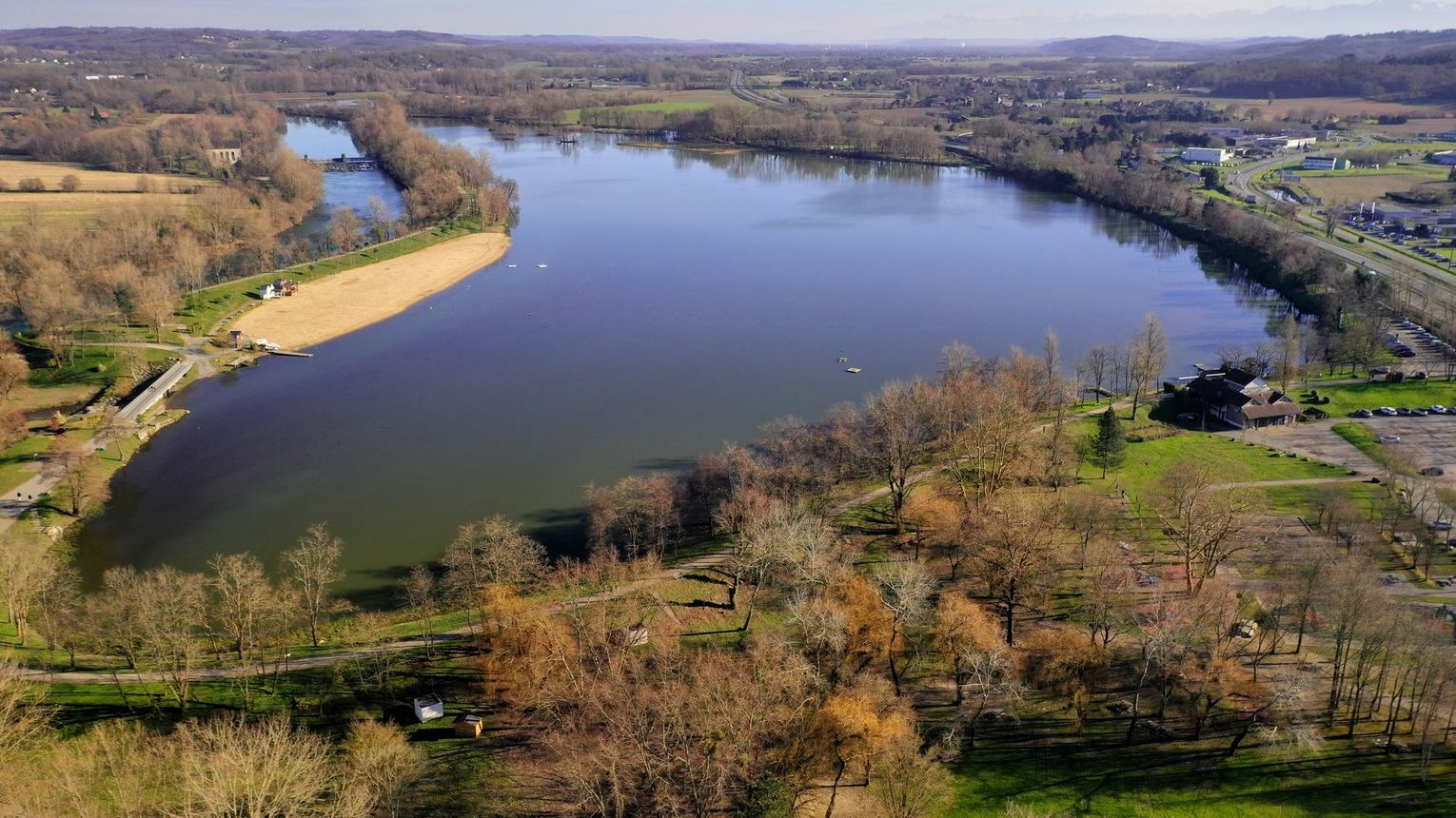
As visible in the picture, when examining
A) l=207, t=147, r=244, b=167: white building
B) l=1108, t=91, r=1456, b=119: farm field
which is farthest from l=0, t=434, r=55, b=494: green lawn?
l=1108, t=91, r=1456, b=119: farm field

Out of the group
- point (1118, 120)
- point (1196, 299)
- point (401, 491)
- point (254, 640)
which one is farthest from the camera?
point (1118, 120)

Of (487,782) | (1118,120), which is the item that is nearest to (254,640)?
(487,782)

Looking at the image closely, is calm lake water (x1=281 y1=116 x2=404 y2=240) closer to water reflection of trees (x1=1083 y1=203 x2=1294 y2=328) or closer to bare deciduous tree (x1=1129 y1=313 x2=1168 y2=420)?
bare deciduous tree (x1=1129 y1=313 x2=1168 y2=420)

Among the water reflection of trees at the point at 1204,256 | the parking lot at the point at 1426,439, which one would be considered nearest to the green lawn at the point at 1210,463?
the parking lot at the point at 1426,439

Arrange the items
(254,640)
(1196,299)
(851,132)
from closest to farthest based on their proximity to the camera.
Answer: (254,640), (1196,299), (851,132)

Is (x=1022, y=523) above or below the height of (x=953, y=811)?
Answer: above

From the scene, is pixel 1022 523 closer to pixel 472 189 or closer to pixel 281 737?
pixel 281 737
